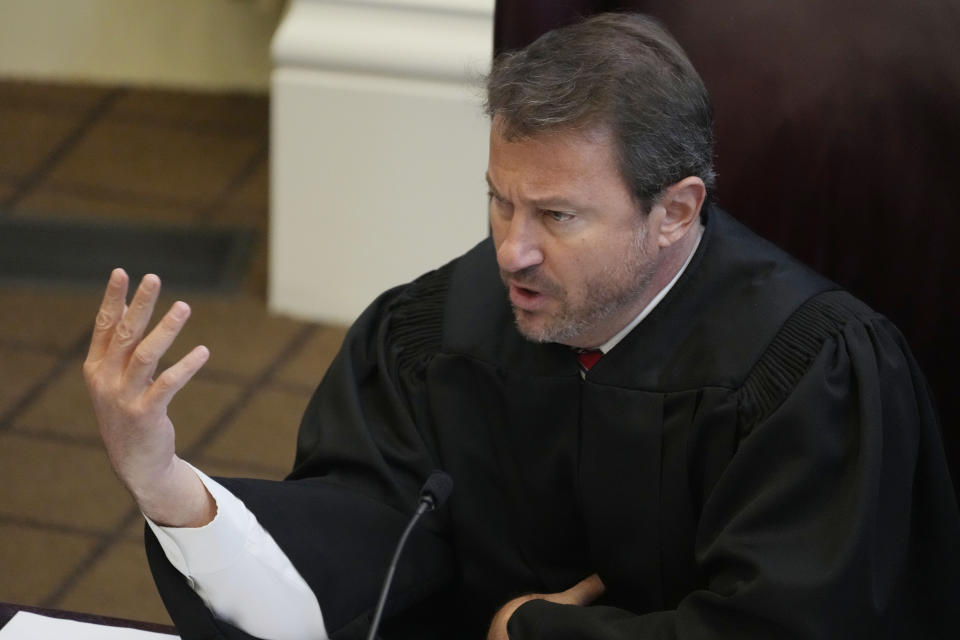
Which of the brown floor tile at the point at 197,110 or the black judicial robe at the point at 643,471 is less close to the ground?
the black judicial robe at the point at 643,471

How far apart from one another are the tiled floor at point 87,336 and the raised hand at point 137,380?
1384mm

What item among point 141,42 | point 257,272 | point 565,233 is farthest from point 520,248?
point 141,42

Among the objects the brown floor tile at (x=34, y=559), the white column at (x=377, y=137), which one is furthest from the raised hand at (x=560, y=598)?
the white column at (x=377, y=137)

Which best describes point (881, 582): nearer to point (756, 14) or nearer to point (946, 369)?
point (946, 369)

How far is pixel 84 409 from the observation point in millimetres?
3541

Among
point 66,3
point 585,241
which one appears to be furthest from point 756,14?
point 66,3

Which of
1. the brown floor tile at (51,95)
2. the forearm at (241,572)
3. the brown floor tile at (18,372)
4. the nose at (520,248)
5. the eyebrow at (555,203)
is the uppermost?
the eyebrow at (555,203)

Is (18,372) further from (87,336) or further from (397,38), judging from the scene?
(397,38)

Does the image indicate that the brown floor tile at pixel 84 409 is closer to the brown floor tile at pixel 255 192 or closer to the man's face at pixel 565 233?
the brown floor tile at pixel 255 192

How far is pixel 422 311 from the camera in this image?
2037mm

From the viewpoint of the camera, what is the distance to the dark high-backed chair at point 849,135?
199cm

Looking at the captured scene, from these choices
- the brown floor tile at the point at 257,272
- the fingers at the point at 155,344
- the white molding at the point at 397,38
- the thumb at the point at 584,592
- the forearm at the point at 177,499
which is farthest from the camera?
the brown floor tile at the point at 257,272

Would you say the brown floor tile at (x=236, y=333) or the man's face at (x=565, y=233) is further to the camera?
the brown floor tile at (x=236, y=333)

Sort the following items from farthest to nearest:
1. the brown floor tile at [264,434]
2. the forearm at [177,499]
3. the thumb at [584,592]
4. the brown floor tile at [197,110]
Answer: the brown floor tile at [197,110] → the brown floor tile at [264,434] → the thumb at [584,592] → the forearm at [177,499]
